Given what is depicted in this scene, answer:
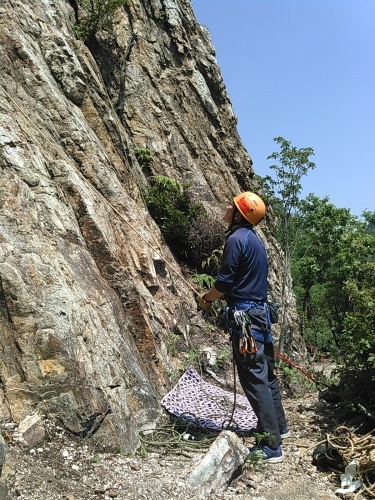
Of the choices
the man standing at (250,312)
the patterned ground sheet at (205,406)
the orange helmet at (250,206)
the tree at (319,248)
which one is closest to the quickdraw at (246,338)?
the man standing at (250,312)

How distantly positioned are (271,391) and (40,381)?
238 cm

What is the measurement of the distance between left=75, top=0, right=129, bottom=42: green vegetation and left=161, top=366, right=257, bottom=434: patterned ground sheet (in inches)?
331

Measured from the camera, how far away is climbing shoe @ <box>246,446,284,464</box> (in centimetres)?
481

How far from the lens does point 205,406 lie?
606cm

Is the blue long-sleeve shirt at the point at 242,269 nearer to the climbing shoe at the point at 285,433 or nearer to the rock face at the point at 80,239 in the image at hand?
the rock face at the point at 80,239

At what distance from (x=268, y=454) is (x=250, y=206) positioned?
2.42 meters

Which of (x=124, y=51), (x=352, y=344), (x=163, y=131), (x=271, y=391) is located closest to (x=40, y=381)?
(x=271, y=391)

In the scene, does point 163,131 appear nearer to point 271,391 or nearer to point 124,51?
point 124,51

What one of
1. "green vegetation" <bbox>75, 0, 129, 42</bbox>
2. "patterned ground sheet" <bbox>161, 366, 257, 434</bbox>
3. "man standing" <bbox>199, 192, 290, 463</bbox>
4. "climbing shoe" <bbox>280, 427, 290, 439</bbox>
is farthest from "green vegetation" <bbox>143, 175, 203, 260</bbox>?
"climbing shoe" <bbox>280, 427, 290, 439</bbox>

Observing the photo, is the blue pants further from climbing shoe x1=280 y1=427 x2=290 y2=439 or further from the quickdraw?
climbing shoe x1=280 y1=427 x2=290 y2=439

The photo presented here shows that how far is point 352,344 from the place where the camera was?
5508 mm

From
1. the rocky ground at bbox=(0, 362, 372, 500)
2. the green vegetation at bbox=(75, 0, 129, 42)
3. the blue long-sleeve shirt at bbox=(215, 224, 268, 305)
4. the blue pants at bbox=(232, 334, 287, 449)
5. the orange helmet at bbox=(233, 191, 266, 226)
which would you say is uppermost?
the green vegetation at bbox=(75, 0, 129, 42)

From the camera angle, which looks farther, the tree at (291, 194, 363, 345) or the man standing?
the tree at (291, 194, 363, 345)

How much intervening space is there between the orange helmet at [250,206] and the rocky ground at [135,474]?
233 cm
